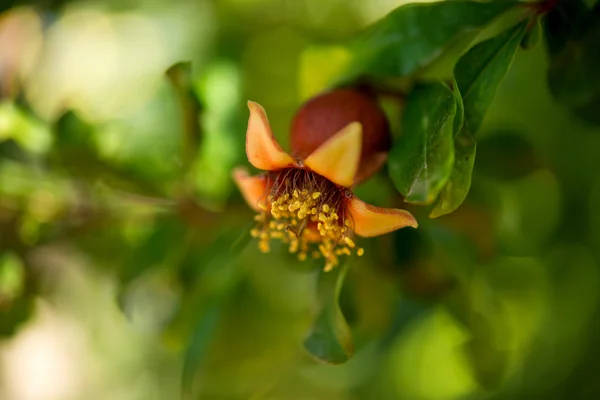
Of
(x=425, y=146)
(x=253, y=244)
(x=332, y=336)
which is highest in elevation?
(x=253, y=244)

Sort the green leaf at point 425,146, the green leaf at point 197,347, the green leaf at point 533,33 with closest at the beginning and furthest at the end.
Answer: the green leaf at point 425,146
the green leaf at point 533,33
the green leaf at point 197,347

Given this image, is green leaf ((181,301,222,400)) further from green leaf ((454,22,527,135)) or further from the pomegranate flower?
green leaf ((454,22,527,135))

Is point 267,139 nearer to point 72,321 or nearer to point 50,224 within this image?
point 50,224

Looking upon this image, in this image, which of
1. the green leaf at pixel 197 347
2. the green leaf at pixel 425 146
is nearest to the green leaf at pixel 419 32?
the green leaf at pixel 425 146

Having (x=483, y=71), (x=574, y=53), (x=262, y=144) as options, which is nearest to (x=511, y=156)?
(x=574, y=53)

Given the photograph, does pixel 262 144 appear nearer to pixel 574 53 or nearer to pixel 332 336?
pixel 332 336

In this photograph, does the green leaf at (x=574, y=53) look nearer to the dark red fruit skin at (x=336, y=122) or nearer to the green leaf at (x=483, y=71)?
the green leaf at (x=483, y=71)

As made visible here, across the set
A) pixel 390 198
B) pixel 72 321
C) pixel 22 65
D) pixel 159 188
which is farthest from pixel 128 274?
pixel 72 321

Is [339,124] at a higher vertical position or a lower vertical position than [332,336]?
higher
